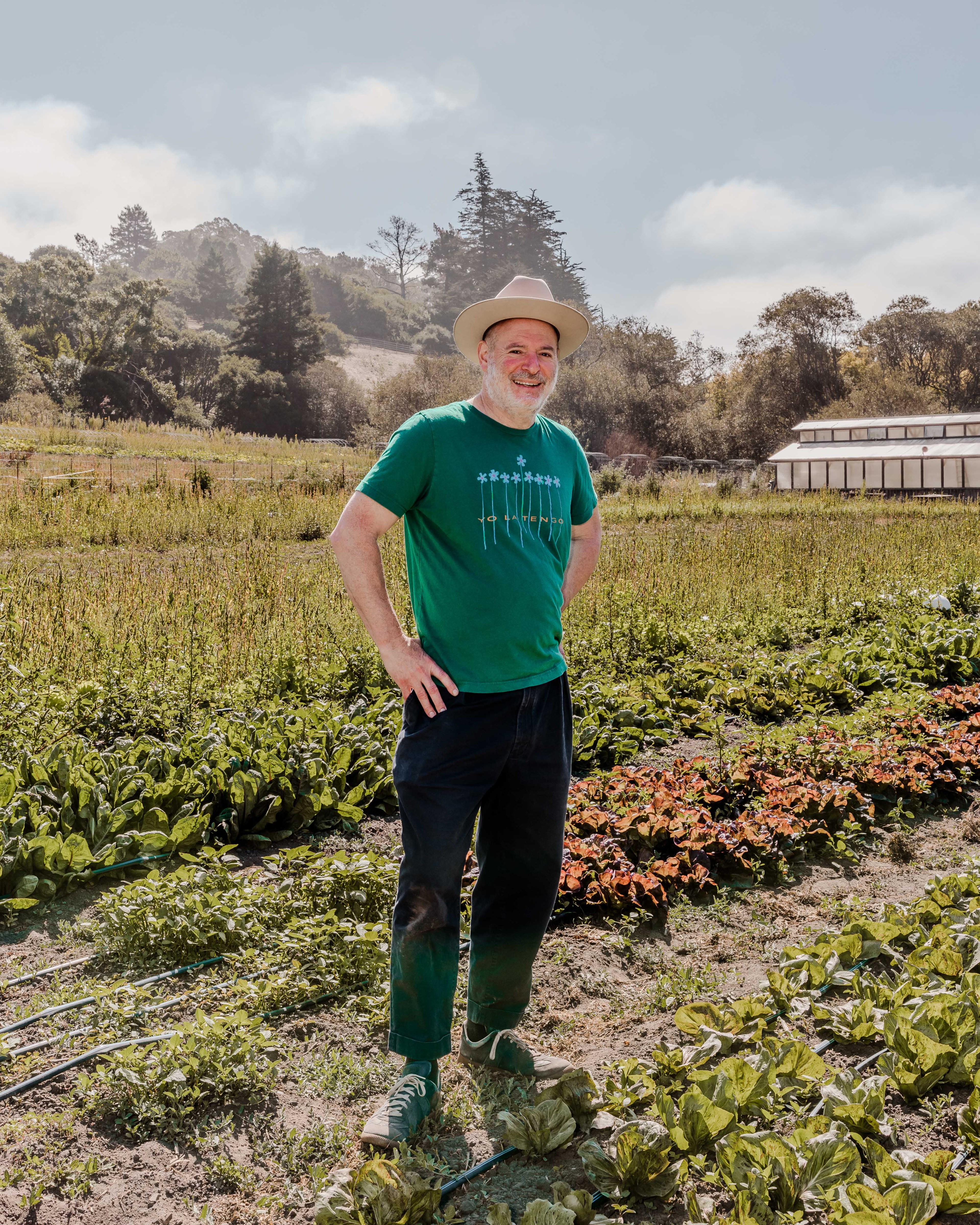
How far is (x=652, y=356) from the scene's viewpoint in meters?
44.0

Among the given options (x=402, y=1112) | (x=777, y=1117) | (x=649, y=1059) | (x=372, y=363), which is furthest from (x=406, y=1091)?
(x=372, y=363)

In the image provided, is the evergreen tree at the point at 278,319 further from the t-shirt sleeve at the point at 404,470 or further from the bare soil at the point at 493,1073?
the t-shirt sleeve at the point at 404,470

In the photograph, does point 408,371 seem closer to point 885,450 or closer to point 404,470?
point 885,450

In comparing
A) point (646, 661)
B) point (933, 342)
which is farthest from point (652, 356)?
point (646, 661)

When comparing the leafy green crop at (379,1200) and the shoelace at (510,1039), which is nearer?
the leafy green crop at (379,1200)

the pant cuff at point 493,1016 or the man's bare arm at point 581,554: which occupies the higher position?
the man's bare arm at point 581,554

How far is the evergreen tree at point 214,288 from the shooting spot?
85438mm

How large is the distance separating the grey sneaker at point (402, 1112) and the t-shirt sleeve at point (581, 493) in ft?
4.91

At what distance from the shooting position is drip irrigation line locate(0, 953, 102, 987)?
2.92 meters

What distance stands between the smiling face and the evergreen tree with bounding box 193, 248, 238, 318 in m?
89.3

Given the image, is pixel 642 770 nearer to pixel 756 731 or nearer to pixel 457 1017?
pixel 756 731

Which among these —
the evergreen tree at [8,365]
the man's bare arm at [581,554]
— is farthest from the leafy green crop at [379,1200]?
the evergreen tree at [8,365]

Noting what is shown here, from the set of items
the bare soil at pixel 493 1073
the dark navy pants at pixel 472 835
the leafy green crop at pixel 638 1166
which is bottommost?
the bare soil at pixel 493 1073

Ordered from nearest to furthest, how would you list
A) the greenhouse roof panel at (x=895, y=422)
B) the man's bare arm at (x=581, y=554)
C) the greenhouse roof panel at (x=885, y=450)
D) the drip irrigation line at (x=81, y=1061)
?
the drip irrigation line at (x=81, y=1061) < the man's bare arm at (x=581, y=554) < the greenhouse roof panel at (x=885, y=450) < the greenhouse roof panel at (x=895, y=422)
